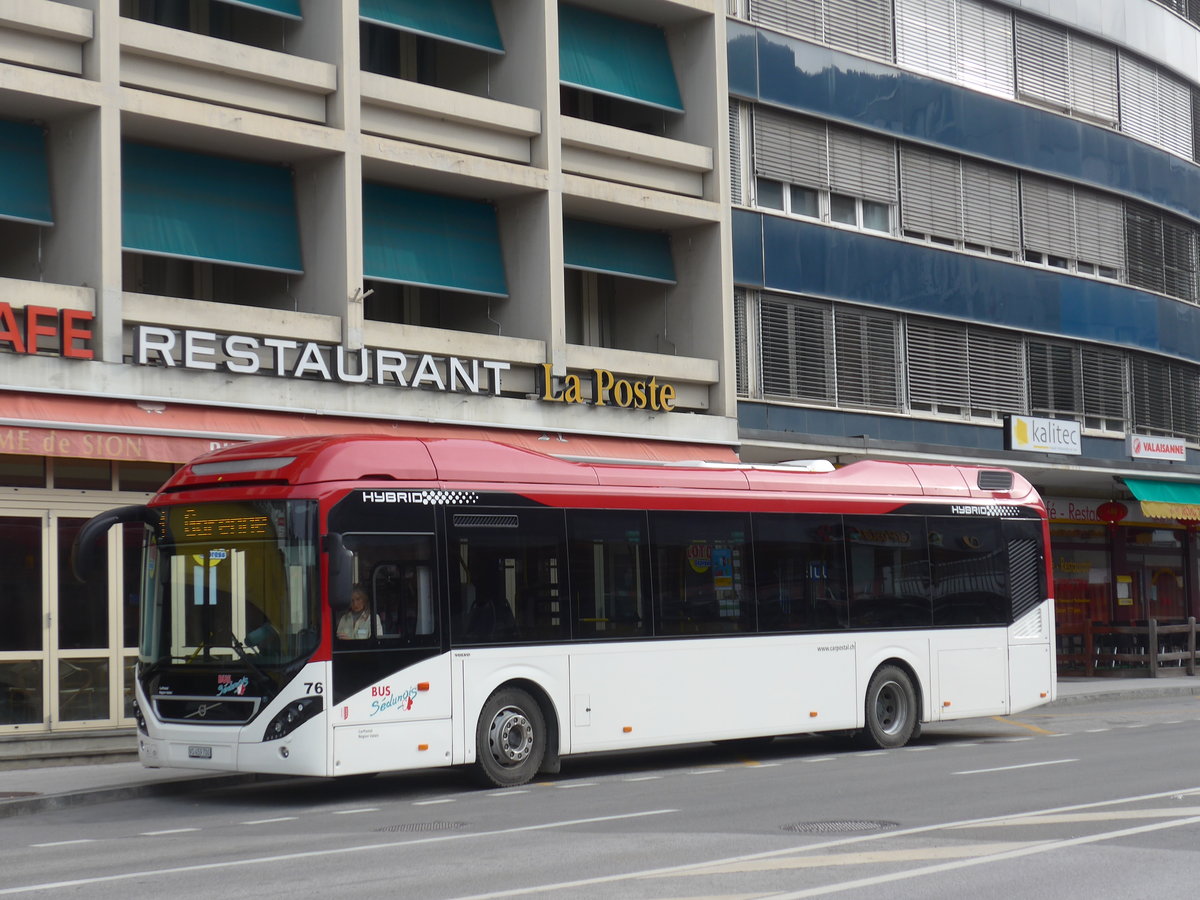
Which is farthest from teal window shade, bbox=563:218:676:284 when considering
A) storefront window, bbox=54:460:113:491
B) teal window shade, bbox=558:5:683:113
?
storefront window, bbox=54:460:113:491

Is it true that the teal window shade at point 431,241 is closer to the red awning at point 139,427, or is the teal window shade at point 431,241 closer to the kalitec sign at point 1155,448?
the red awning at point 139,427

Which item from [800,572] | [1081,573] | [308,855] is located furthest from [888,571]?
[1081,573]

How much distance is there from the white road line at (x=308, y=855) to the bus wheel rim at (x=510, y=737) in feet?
8.70

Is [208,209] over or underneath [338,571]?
over

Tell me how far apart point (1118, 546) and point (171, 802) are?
2726 cm

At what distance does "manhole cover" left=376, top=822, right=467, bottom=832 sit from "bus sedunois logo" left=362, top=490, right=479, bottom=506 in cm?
304

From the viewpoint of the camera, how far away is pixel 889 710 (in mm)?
19219

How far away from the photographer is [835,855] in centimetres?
1005

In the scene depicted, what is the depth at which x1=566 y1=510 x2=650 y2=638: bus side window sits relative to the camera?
16016mm

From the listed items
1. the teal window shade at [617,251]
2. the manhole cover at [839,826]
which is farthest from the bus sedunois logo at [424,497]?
the teal window shade at [617,251]

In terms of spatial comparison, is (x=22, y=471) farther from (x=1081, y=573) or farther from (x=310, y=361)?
(x=1081, y=573)

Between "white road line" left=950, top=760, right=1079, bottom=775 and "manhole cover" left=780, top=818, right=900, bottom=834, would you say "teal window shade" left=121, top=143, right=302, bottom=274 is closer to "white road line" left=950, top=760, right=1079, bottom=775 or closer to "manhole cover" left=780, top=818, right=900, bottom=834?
"white road line" left=950, top=760, right=1079, bottom=775

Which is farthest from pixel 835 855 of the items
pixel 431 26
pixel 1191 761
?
pixel 431 26

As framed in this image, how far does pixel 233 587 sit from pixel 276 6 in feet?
34.2
